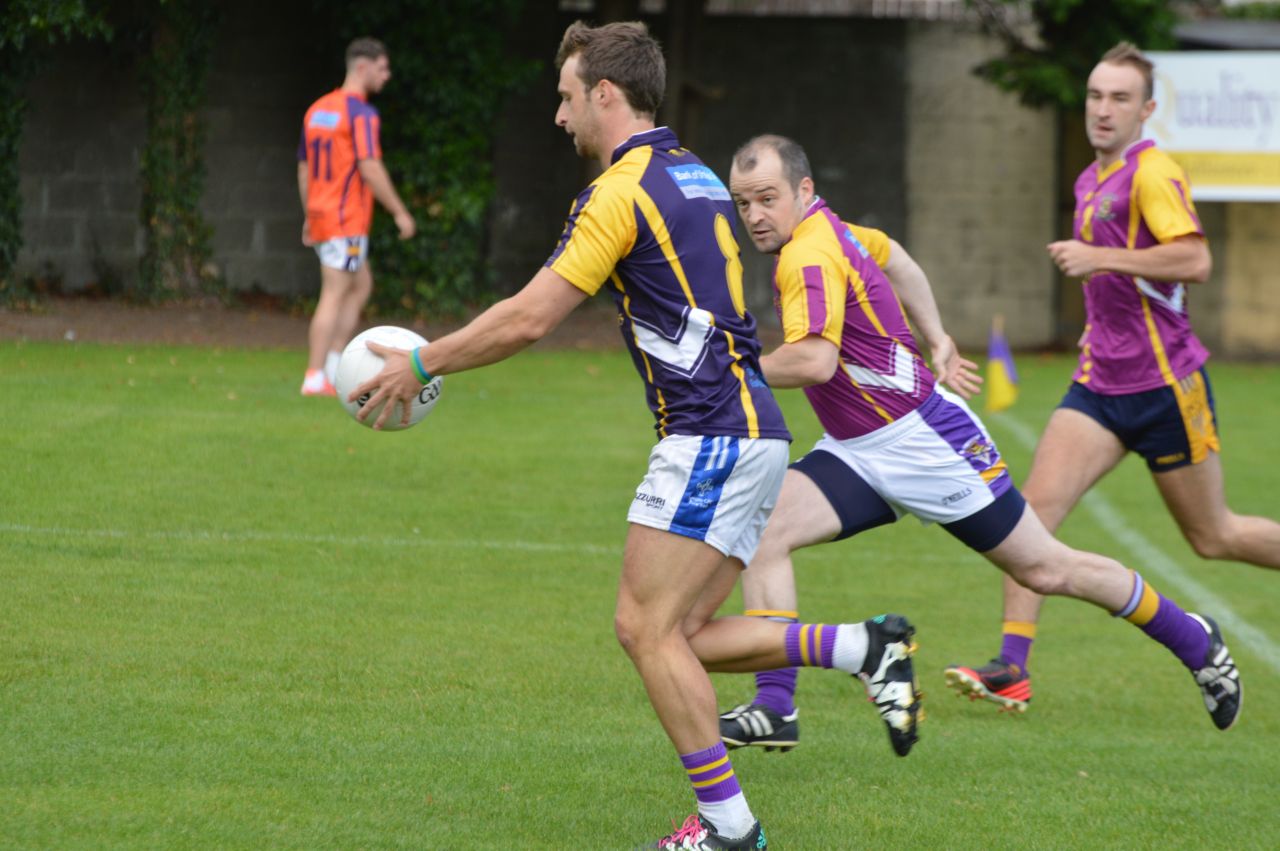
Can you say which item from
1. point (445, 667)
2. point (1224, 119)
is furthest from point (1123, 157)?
point (1224, 119)

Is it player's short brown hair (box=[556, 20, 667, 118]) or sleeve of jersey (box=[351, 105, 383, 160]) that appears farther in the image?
sleeve of jersey (box=[351, 105, 383, 160])

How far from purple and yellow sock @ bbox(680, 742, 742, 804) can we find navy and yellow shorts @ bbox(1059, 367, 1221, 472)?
300cm

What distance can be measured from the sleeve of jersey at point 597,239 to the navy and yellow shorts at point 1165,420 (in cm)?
314

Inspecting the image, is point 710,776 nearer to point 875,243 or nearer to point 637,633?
point 637,633

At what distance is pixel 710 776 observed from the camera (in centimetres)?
454

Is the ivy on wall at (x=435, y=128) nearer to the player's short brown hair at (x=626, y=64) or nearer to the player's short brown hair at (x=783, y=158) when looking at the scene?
the player's short brown hair at (x=783, y=158)

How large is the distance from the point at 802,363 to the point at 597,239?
1142mm

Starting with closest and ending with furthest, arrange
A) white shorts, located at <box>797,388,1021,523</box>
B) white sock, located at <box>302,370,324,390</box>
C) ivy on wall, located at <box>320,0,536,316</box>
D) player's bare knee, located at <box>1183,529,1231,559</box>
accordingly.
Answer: white shorts, located at <box>797,388,1021,523</box> → player's bare knee, located at <box>1183,529,1231,559</box> → white sock, located at <box>302,370,324,390</box> → ivy on wall, located at <box>320,0,536,316</box>

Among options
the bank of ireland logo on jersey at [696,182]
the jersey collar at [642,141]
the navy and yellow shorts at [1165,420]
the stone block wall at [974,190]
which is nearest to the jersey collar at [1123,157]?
the navy and yellow shorts at [1165,420]

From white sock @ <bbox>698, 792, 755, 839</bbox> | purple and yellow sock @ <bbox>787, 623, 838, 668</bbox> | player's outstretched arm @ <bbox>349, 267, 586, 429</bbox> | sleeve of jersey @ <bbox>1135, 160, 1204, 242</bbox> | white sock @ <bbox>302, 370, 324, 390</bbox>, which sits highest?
sleeve of jersey @ <bbox>1135, 160, 1204, 242</bbox>

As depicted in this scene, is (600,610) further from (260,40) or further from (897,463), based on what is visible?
(260,40)

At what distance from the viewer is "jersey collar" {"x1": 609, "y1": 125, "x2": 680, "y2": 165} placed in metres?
4.57

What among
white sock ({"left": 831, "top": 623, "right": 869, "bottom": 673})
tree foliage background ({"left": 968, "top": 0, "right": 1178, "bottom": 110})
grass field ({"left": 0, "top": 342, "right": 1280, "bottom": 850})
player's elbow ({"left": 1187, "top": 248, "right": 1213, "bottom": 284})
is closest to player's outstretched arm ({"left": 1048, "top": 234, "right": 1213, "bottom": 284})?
player's elbow ({"left": 1187, "top": 248, "right": 1213, "bottom": 284})

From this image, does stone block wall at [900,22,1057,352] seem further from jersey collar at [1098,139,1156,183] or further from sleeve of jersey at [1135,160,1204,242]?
sleeve of jersey at [1135,160,1204,242]
